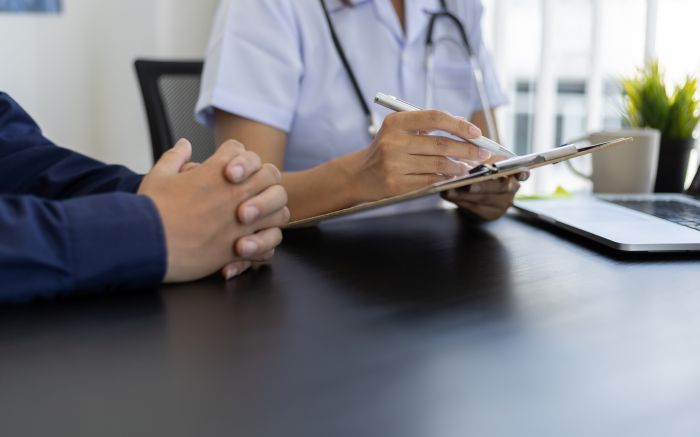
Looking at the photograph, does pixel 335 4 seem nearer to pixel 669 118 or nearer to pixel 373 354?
pixel 669 118

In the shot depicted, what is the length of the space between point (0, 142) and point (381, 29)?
2.10 feet

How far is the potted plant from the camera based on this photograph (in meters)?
1.22

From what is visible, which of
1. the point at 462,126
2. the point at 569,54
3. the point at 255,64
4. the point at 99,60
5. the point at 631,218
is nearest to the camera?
the point at 462,126

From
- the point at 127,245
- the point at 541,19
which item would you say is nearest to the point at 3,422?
the point at 127,245

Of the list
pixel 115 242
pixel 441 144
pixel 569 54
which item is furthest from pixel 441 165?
pixel 569 54

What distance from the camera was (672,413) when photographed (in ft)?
1.14

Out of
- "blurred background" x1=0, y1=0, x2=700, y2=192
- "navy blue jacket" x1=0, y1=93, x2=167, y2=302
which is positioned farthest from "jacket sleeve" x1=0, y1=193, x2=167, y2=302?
"blurred background" x1=0, y1=0, x2=700, y2=192

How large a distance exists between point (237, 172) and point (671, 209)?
1.98ft

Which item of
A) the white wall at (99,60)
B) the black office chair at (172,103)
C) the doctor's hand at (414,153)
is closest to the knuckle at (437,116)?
the doctor's hand at (414,153)

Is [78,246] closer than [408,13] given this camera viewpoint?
Yes

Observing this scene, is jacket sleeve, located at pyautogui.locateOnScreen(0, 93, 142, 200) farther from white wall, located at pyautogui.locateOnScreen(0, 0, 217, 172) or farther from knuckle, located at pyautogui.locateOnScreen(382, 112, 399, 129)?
white wall, located at pyautogui.locateOnScreen(0, 0, 217, 172)

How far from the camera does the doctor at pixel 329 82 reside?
91 centimetres

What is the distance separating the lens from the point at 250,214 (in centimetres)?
61

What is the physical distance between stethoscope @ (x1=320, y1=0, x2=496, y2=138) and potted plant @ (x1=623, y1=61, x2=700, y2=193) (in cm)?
26
